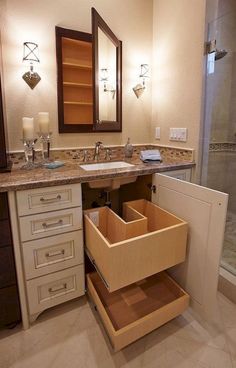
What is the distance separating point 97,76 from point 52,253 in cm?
118

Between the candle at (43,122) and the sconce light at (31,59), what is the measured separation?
233 mm

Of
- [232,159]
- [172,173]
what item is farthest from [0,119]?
[232,159]

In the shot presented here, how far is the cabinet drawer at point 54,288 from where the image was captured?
1201mm

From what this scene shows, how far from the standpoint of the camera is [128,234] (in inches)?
47.6

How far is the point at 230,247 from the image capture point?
1.79 meters

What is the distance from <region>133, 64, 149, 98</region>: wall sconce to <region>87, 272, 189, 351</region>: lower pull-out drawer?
1.53 m

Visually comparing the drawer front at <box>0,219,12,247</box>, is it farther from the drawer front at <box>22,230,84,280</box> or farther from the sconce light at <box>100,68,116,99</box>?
the sconce light at <box>100,68,116,99</box>

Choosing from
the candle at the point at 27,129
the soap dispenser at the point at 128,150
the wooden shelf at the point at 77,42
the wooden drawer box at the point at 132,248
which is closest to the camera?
the wooden drawer box at the point at 132,248

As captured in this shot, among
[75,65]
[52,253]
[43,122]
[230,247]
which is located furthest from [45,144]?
[230,247]

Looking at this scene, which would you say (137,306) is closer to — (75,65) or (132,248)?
(132,248)

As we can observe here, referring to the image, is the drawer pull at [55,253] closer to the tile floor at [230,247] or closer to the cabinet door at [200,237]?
the cabinet door at [200,237]

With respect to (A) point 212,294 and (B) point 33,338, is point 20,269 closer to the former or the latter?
(B) point 33,338

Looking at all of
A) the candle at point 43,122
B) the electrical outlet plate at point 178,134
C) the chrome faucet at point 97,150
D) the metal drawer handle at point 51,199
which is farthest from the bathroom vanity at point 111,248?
the electrical outlet plate at point 178,134

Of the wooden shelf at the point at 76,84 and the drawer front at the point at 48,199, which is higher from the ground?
the wooden shelf at the point at 76,84
